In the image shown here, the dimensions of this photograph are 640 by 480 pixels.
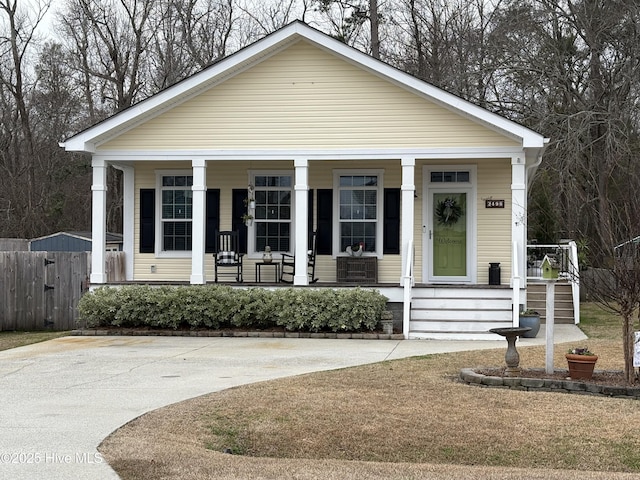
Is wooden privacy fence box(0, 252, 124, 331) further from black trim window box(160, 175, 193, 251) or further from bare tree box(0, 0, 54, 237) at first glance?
bare tree box(0, 0, 54, 237)

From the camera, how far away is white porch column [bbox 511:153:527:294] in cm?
1603

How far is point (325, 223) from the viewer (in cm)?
1789

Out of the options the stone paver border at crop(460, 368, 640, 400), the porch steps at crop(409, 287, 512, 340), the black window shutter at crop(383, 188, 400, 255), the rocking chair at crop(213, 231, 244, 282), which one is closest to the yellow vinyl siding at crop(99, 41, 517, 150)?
the black window shutter at crop(383, 188, 400, 255)

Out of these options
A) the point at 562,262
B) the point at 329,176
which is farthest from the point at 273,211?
the point at 562,262

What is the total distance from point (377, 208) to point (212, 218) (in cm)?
351

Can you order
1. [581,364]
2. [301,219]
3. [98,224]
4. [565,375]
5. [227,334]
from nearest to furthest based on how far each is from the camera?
1. [581,364]
2. [565,375]
3. [227,334]
4. [301,219]
5. [98,224]

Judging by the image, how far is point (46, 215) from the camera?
38594mm

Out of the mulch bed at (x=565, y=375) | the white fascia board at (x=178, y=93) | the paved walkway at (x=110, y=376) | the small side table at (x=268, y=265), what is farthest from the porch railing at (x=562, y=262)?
the white fascia board at (x=178, y=93)

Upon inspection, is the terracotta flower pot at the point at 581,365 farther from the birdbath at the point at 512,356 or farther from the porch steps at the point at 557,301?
the porch steps at the point at 557,301

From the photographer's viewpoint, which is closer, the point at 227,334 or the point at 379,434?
the point at 379,434

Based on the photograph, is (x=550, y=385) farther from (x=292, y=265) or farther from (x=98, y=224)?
(x=98, y=224)

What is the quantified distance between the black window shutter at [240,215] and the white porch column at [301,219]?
6.65 ft

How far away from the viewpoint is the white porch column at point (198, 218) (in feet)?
54.9

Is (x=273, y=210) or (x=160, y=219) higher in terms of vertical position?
(x=273, y=210)
